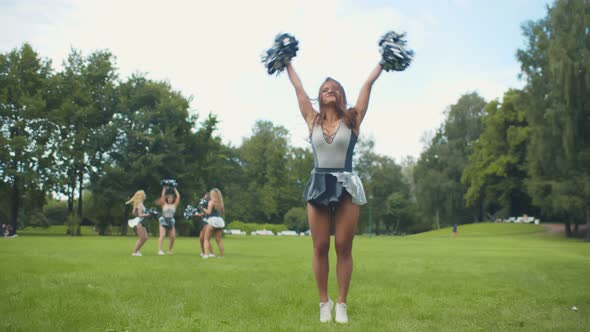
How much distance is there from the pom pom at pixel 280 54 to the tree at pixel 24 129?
136 ft

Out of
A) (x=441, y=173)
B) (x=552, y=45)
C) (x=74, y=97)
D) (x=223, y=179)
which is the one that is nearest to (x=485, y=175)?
(x=441, y=173)

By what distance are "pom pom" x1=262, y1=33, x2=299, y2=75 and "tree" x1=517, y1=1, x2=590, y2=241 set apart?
37.0 meters

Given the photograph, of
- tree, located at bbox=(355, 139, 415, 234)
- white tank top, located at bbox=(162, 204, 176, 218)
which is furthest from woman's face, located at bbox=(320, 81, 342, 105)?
tree, located at bbox=(355, 139, 415, 234)

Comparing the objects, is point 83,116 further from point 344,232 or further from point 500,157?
point 344,232

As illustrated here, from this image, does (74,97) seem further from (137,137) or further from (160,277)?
(160,277)

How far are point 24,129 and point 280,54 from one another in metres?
45.2

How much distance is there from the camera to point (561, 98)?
39.9m

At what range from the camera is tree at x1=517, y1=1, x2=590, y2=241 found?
127 ft

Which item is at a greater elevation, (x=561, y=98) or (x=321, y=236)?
(x=561, y=98)

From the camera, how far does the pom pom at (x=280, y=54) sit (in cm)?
653

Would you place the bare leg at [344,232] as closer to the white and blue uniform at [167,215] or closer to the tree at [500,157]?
the white and blue uniform at [167,215]

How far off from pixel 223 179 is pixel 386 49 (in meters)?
51.4

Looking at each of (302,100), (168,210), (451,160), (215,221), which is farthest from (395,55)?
(451,160)

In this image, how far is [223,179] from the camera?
56906 millimetres
